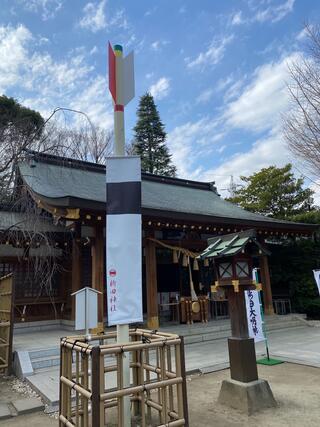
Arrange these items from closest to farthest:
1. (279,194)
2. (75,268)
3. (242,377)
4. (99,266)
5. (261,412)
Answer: (261,412) → (242,377) → (99,266) → (75,268) → (279,194)

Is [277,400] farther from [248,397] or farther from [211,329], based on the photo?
[211,329]

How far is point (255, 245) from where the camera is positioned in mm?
4727

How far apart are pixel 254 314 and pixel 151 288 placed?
10.8 ft

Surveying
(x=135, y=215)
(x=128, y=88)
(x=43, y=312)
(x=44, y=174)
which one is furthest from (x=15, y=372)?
(x=44, y=174)

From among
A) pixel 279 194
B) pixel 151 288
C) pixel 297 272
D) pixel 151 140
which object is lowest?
pixel 151 288

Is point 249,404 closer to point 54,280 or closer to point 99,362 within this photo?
point 99,362

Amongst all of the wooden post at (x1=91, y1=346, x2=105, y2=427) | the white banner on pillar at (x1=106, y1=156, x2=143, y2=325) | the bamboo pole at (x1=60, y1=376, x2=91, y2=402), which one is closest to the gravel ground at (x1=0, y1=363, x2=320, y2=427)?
the bamboo pole at (x1=60, y1=376, x2=91, y2=402)

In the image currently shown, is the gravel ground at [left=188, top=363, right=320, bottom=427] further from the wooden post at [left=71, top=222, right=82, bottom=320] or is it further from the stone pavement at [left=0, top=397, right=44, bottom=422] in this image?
the wooden post at [left=71, top=222, right=82, bottom=320]

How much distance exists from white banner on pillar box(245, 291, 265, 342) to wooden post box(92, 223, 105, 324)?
138 inches

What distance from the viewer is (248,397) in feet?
13.3

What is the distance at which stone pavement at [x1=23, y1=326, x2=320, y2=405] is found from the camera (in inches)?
206

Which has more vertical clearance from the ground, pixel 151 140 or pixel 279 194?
pixel 151 140

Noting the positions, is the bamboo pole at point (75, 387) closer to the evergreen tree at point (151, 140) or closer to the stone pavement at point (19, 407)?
the stone pavement at point (19, 407)

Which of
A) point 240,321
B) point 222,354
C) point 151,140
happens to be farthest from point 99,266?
point 151,140
